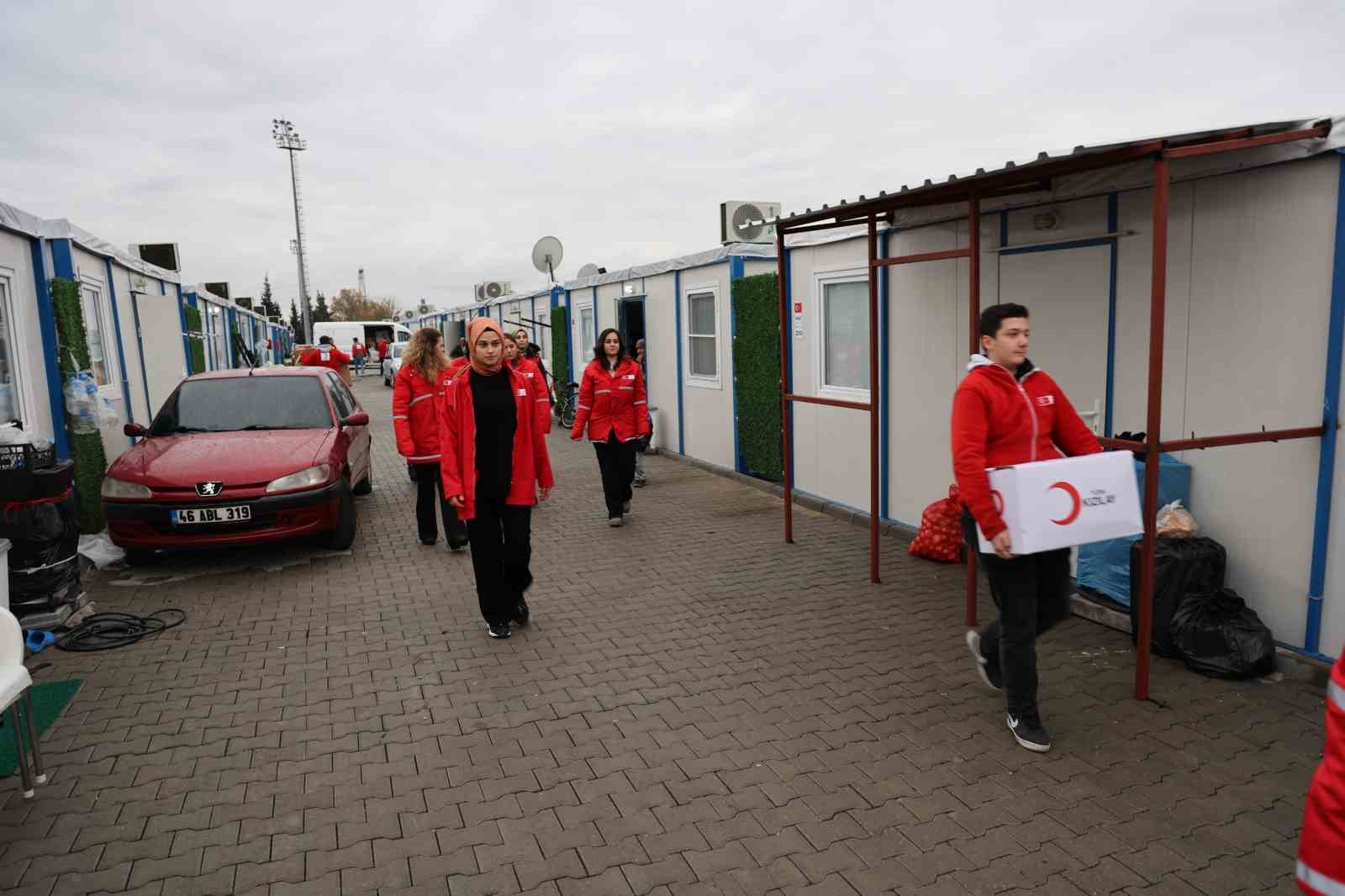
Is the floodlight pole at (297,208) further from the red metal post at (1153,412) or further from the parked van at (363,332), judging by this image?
the red metal post at (1153,412)

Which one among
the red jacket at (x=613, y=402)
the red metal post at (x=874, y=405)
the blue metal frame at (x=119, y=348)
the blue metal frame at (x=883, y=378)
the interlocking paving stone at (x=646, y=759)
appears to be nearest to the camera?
the interlocking paving stone at (x=646, y=759)

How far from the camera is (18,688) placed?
3.39 metres

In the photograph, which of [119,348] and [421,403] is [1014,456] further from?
[119,348]

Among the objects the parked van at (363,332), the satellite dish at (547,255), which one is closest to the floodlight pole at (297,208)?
the parked van at (363,332)

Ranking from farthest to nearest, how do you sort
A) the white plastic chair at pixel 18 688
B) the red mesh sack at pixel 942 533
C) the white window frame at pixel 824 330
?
1. the white window frame at pixel 824 330
2. the red mesh sack at pixel 942 533
3. the white plastic chair at pixel 18 688

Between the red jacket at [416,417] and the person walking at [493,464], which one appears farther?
the red jacket at [416,417]

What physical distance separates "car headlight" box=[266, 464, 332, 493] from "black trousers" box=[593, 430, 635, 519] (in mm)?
2519

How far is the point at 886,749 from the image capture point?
402 centimetres

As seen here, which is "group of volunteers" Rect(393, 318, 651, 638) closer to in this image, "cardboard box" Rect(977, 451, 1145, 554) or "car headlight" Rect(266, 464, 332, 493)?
"car headlight" Rect(266, 464, 332, 493)

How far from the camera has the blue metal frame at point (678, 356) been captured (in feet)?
41.1

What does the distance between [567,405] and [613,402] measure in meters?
9.29

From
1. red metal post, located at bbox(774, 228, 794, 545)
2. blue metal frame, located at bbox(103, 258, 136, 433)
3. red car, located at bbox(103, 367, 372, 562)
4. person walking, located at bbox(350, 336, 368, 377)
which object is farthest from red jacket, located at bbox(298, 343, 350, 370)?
person walking, located at bbox(350, 336, 368, 377)

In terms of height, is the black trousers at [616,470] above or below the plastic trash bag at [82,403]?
below

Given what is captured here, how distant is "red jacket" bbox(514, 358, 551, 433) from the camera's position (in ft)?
18.9
